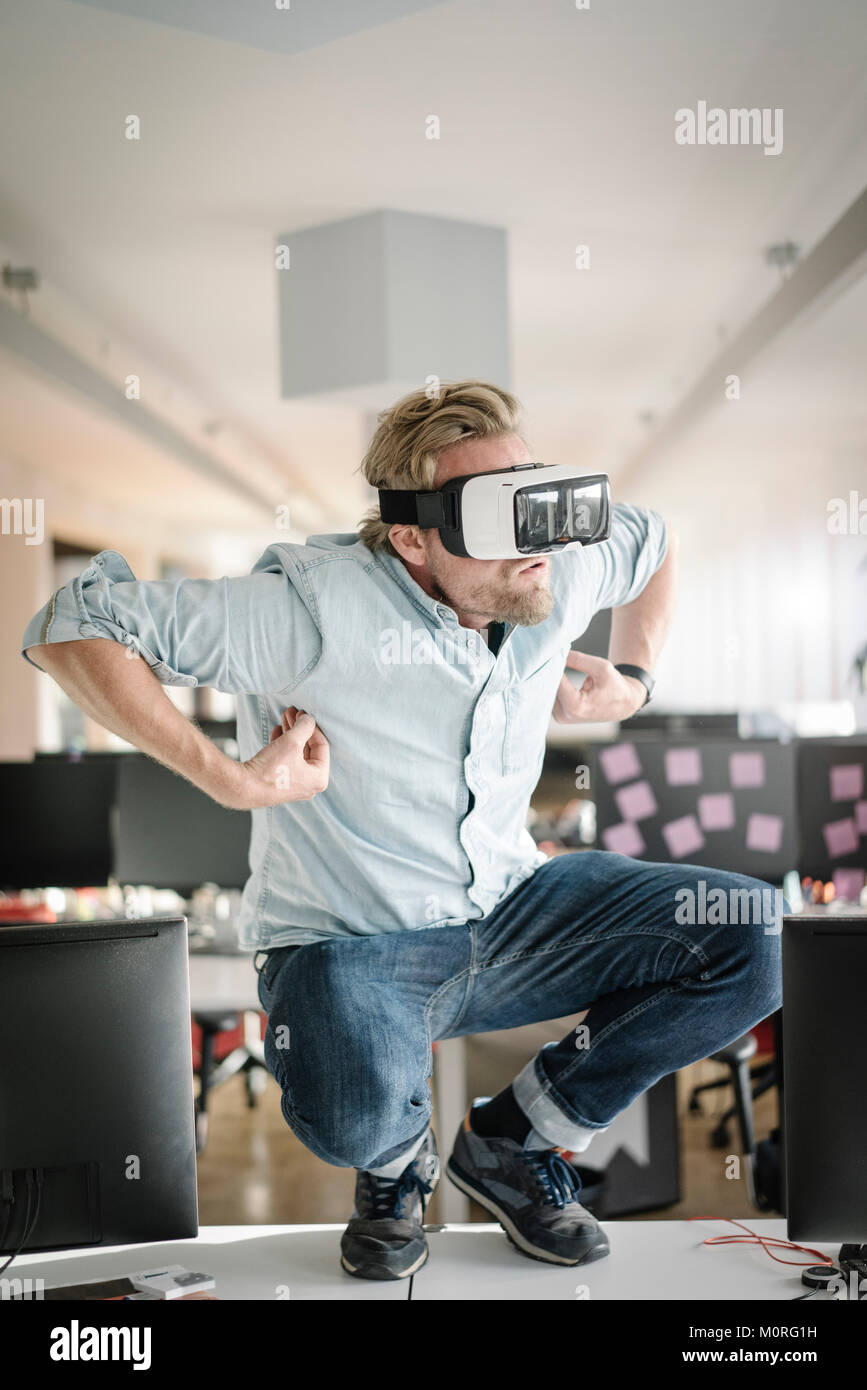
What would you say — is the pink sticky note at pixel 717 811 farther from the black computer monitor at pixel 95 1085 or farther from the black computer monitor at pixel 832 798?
the black computer monitor at pixel 95 1085

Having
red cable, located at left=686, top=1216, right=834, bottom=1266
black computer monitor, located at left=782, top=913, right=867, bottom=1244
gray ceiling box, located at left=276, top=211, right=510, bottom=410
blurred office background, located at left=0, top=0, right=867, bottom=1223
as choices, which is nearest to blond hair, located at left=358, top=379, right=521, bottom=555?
blurred office background, located at left=0, top=0, right=867, bottom=1223

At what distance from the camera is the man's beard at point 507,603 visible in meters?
1.71

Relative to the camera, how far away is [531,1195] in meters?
1.60

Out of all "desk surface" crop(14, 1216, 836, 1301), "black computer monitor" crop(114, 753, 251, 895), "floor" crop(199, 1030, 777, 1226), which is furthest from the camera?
"black computer monitor" crop(114, 753, 251, 895)

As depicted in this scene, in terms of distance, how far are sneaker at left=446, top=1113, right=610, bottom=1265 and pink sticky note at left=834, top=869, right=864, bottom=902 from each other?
5.61 feet

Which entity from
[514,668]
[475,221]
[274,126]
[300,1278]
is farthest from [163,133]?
[300,1278]

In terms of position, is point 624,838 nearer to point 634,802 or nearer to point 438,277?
point 634,802

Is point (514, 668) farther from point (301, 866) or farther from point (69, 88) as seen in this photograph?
point (69, 88)

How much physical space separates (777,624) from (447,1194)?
7.78 m

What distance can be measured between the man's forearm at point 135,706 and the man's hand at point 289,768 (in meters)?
0.02

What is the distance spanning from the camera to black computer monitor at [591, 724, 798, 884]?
3100 mm

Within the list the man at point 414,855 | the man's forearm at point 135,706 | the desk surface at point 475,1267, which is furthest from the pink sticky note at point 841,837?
the man's forearm at point 135,706

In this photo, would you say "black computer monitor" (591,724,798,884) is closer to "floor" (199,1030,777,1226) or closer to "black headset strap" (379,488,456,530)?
"floor" (199,1030,777,1226)

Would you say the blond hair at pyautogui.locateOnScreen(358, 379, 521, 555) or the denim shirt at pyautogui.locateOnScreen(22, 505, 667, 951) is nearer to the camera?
the denim shirt at pyautogui.locateOnScreen(22, 505, 667, 951)
